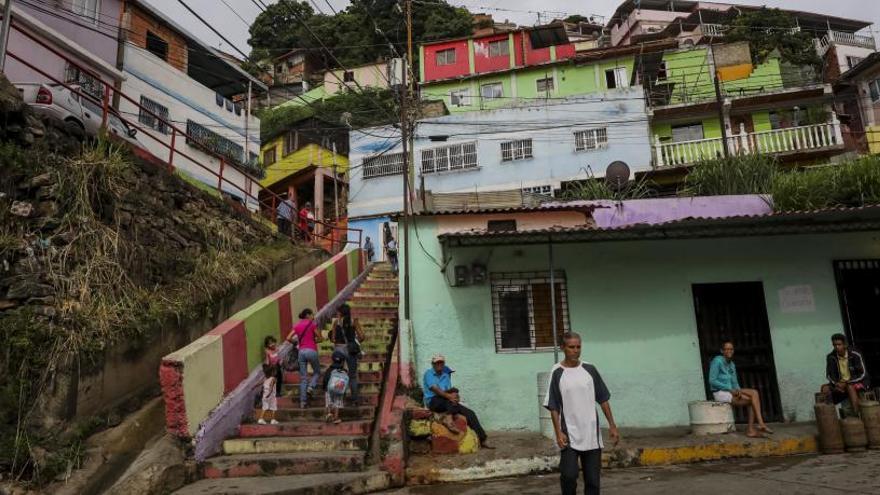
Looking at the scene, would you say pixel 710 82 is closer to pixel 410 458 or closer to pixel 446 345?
pixel 446 345

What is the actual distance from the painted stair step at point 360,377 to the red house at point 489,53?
2452cm

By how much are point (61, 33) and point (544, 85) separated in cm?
2063

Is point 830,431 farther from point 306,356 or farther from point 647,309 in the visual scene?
point 306,356

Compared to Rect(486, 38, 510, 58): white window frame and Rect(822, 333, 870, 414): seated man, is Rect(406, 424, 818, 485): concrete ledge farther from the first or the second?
Rect(486, 38, 510, 58): white window frame

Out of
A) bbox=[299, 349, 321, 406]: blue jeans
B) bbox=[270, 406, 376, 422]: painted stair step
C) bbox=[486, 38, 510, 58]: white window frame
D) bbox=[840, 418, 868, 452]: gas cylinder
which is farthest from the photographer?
bbox=[486, 38, 510, 58]: white window frame

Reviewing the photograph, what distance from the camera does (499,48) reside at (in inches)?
1238

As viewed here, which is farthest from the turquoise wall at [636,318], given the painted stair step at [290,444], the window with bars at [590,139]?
the window with bars at [590,139]

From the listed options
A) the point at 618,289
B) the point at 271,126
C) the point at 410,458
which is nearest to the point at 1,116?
the point at 410,458

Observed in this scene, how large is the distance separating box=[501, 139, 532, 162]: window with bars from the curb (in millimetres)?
18198

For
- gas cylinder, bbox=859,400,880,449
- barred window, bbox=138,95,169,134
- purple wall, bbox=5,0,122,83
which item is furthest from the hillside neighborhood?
barred window, bbox=138,95,169,134

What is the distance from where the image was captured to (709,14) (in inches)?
1704

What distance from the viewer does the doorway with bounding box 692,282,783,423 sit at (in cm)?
835

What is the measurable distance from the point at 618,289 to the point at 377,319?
5152 mm

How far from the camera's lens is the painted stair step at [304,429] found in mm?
6891
